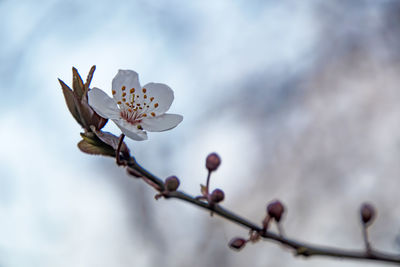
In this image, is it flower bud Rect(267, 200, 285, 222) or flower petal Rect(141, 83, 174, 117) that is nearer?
flower bud Rect(267, 200, 285, 222)

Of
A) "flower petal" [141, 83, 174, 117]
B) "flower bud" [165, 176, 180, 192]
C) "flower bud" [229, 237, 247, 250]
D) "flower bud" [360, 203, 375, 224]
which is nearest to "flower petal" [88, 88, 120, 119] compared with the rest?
"flower petal" [141, 83, 174, 117]

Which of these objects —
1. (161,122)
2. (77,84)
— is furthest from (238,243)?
(77,84)

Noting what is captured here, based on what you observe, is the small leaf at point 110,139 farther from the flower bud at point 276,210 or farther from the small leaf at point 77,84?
the flower bud at point 276,210

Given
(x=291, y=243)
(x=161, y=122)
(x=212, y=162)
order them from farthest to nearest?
(x=161, y=122)
(x=212, y=162)
(x=291, y=243)

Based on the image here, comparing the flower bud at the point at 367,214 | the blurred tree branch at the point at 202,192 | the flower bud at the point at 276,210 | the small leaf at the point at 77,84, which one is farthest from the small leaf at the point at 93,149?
the flower bud at the point at 367,214

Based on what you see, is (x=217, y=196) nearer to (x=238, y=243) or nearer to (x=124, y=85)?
(x=238, y=243)

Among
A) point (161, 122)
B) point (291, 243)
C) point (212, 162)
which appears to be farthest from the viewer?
point (161, 122)

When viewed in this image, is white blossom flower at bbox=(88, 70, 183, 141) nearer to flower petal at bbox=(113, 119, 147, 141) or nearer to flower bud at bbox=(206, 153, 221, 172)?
flower petal at bbox=(113, 119, 147, 141)
